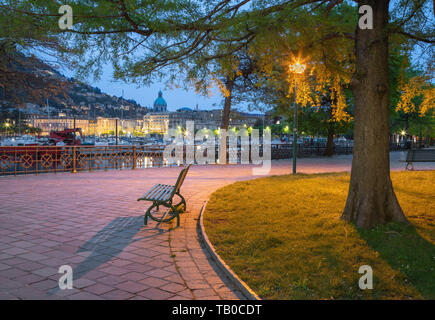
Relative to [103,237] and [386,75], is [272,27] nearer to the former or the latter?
[386,75]

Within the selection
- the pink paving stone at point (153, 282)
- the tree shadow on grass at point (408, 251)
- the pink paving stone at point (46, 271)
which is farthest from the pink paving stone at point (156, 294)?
the tree shadow on grass at point (408, 251)

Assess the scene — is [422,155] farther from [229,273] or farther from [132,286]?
[132,286]

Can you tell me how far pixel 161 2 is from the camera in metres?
5.31

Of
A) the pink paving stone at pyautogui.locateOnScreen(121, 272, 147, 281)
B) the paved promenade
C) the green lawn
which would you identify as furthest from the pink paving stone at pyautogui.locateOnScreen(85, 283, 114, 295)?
the green lawn

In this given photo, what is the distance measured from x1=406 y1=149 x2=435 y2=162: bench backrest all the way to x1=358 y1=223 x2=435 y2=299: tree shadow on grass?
10.9m

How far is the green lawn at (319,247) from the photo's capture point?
3.61 meters

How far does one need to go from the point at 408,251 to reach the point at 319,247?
1070 mm

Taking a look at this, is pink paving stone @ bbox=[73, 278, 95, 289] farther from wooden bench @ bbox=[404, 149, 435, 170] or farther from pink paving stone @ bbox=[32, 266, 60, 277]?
wooden bench @ bbox=[404, 149, 435, 170]

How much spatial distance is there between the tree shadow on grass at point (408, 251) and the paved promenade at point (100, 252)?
1.89 meters

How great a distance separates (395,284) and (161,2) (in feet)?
15.6

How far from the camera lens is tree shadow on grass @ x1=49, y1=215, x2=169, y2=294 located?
168 inches
